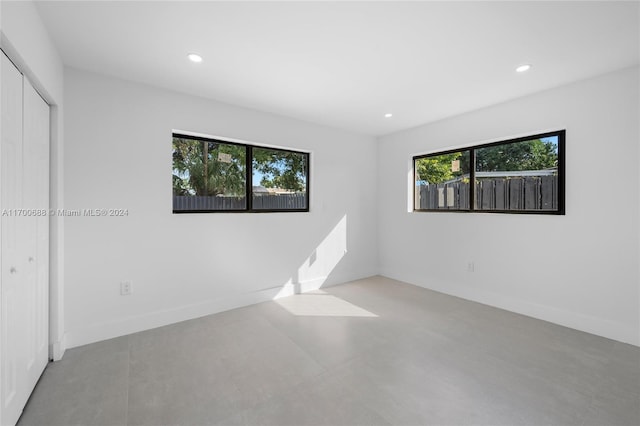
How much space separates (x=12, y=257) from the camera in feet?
5.27

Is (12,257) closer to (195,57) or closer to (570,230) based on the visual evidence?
(195,57)

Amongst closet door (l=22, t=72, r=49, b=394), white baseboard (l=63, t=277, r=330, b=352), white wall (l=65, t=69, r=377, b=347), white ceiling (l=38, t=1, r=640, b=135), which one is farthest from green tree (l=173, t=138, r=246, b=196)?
white baseboard (l=63, t=277, r=330, b=352)

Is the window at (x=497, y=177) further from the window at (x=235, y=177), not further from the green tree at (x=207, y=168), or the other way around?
the green tree at (x=207, y=168)

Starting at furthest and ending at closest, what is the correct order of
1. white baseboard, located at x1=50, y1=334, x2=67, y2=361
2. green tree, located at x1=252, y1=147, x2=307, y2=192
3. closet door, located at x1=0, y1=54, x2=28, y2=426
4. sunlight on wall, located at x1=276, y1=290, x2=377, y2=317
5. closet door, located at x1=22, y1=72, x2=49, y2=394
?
green tree, located at x1=252, y1=147, x2=307, y2=192, sunlight on wall, located at x1=276, y1=290, x2=377, y2=317, white baseboard, located at x1=50, y1=334, x2=67, y2=361, closet door, located at x1=22, y1=72, x2=49, y2=394, closet door, located at x1=0, y1=54, x2=28, y2=426

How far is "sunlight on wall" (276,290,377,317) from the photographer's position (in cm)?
331

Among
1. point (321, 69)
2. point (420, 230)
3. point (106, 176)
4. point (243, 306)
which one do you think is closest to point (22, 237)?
point (106, 176)

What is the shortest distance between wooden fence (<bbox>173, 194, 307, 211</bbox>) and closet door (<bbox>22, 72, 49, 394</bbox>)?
3.73ft

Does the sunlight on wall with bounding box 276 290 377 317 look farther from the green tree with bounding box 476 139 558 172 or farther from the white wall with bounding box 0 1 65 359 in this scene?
the green tree with bounding box 476 139 558 172

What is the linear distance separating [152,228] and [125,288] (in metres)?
0.61

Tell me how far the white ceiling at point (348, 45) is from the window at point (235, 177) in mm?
629

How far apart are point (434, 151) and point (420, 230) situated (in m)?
1.18

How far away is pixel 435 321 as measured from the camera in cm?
→ 308

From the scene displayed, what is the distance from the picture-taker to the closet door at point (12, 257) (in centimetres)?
149

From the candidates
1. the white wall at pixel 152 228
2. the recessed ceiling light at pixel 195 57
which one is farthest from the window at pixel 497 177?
the recessed ceiling light at pixel 195 57
